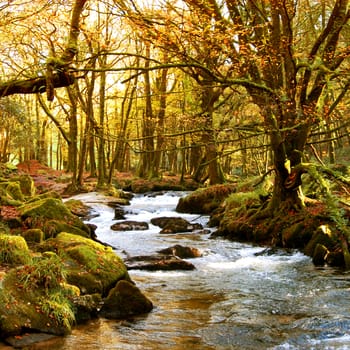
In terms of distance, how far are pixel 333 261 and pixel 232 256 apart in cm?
256

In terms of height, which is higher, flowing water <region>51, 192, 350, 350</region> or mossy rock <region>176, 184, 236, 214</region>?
mossy rock <region>176, 184, 236, 214</region>

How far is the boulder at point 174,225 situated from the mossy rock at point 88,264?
669 cm

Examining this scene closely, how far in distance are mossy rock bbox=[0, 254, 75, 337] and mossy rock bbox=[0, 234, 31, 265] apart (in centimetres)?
72

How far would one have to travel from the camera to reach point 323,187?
9.30 meters

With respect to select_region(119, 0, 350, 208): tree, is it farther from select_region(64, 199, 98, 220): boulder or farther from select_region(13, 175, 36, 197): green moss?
select_region(13, 175, 36, 197): green moss

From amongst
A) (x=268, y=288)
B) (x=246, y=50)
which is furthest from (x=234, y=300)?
(x=246, y=50)

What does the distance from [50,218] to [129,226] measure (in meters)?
4.92

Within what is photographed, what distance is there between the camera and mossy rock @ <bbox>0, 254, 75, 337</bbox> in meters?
5.25

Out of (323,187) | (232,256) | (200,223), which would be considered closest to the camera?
(323,187)

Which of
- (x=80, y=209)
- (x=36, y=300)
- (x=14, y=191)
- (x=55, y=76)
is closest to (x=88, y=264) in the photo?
(x=36, y=300)

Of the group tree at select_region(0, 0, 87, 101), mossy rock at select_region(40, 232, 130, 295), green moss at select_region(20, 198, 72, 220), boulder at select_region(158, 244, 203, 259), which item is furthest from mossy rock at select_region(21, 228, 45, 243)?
boulder at select_region(158, 244, 203, 259)

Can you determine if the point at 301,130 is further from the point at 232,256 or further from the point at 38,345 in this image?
the point at 38,345

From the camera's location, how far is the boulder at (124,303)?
6485 mm

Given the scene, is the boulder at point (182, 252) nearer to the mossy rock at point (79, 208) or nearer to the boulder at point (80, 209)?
the boulder at point (80, 209)
